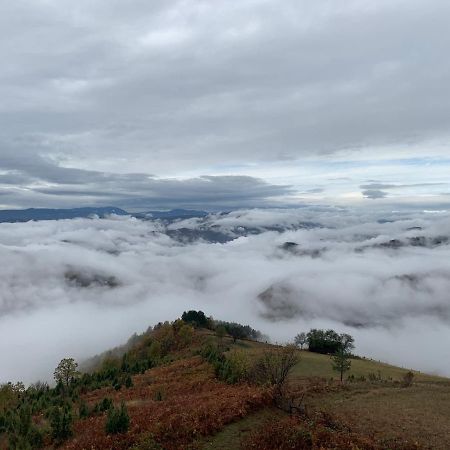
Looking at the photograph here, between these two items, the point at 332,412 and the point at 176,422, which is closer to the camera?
the point at 176,422

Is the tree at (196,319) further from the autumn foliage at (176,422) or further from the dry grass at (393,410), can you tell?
the dry grass at (393,410)

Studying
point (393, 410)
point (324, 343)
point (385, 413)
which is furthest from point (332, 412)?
point (324, 343)

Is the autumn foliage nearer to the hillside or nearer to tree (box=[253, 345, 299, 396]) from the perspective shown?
the hillside

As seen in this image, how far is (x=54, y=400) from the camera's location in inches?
3068

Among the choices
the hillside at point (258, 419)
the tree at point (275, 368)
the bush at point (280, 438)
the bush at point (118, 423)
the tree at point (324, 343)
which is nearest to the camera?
the bush at point (280, 438)

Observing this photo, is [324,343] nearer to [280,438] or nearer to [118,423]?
[118,423]

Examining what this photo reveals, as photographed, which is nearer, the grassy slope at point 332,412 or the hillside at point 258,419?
the hillside at point 258,419

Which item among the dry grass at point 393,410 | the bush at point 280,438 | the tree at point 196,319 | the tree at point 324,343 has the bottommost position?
the tree at point 196,319

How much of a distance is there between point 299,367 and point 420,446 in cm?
5769

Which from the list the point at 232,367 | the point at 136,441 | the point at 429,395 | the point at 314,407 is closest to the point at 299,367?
the point at 232,367

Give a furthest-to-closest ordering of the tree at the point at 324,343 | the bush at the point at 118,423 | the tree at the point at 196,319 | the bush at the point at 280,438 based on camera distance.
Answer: the tree at the point at 196,319 → the tree at the point at 324,343 → the bush at the point at 118,423 → the bush at the point at 280,438

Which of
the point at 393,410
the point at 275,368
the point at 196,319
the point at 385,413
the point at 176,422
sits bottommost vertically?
the point at 196,319

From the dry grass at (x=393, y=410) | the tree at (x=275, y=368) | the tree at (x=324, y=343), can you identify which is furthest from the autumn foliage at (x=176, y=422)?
the tree at (x=324, y=343)

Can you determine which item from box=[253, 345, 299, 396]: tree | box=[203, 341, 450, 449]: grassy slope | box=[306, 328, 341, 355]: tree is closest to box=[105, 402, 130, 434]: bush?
box=[203, 341, 450, 449]: grassy slope
